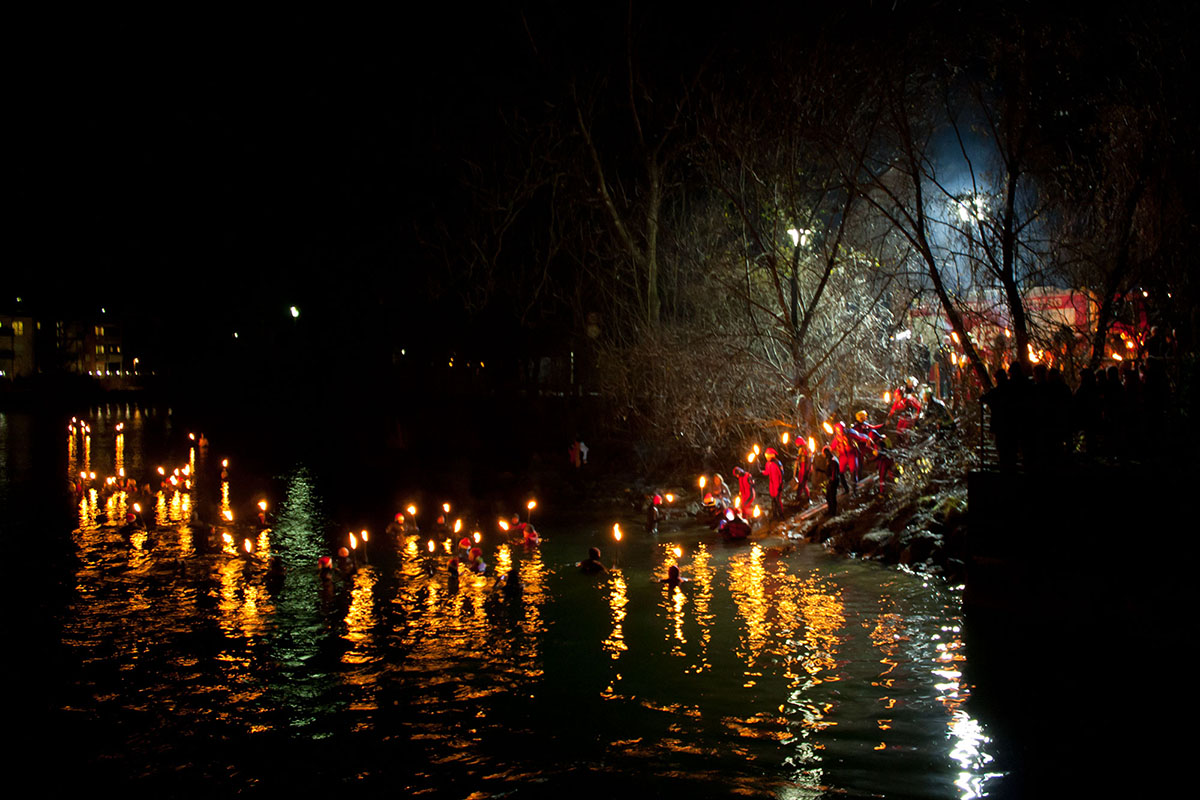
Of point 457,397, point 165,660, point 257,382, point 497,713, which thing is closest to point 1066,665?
point 497,713

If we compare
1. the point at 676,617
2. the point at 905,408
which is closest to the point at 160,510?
the point at 676,617

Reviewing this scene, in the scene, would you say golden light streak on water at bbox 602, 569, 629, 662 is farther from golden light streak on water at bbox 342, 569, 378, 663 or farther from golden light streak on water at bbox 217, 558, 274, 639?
golden light streak on water at bbox 217, 558, 274, 639

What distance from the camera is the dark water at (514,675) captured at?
8.98m

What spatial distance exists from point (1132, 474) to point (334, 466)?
2949cm

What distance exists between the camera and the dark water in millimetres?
8984

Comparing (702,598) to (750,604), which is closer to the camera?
(750,604)

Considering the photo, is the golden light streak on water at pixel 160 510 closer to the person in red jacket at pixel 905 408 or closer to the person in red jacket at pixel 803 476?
the person in red jacket at pixel 803 476

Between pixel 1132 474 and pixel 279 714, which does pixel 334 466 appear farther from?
pixel 1132 474

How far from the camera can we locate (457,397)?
139 feet

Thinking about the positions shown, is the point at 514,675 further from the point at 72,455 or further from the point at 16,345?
the point at 16,345

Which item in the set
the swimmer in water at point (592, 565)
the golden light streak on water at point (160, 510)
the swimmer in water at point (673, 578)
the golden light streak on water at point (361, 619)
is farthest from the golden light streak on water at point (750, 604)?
the golden light streak on water at point (160, 510)

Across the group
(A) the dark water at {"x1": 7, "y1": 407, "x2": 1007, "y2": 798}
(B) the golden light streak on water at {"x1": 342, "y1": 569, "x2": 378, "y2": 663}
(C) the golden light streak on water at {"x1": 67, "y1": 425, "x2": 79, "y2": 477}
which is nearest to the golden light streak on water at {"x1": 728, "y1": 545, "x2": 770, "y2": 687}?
(A) the dark water at {"x1": 7, "y1": 407, "x2": 1007, "y2": 798}

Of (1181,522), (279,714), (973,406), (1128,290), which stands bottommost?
(279,714)

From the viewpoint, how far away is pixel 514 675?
11.5 meters
